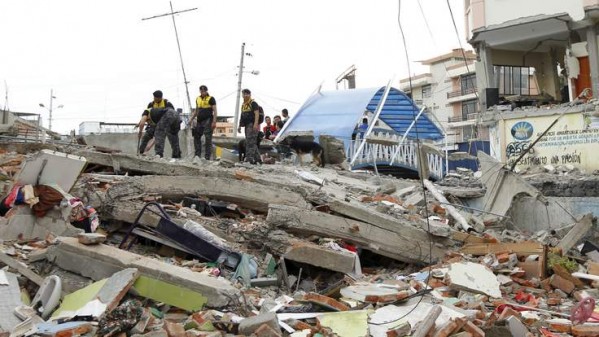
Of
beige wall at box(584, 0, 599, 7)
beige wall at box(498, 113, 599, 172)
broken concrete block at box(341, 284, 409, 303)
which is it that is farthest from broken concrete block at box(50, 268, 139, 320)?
beige wall at box(584, 0, 599, 7)

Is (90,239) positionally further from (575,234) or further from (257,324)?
(575,234)

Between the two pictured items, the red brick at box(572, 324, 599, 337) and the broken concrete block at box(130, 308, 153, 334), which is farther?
the red brick at box(572, 324, 599, 337)

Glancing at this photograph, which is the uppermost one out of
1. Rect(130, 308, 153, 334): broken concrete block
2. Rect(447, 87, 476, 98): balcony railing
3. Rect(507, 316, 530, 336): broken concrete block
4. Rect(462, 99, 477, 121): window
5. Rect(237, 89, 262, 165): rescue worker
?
Rect(447, 87, 476, 98): balcony railing

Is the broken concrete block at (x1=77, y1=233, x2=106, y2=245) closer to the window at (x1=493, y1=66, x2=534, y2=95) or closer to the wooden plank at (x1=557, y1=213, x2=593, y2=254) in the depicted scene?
the wooden plank at (x1=557, y1=213, x2=593, y2=254)

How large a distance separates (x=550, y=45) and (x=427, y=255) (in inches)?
612

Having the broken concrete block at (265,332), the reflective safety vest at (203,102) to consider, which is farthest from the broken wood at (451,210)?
the broken concrete block at (265,332)

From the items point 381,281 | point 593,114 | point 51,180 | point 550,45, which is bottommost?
point 381,281

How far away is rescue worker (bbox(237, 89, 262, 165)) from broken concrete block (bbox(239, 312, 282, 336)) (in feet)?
22.7

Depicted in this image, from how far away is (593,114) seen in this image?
1545 cm

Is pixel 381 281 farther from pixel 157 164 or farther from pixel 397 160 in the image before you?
pixel 397 160

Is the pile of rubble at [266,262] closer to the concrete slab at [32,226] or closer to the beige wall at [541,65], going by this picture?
the concrete slab at [32,226]

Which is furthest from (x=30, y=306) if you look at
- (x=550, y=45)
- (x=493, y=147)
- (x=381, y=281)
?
(x=550, y=45)

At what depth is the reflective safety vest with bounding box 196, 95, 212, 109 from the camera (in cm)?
1091

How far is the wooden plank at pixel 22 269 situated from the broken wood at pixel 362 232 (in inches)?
100
